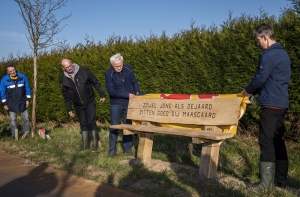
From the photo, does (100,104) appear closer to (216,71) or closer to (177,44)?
(177,44)

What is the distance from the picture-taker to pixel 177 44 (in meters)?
9.32

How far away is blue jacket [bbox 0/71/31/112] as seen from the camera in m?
9.48

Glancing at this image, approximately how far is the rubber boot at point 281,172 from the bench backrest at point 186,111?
798mm

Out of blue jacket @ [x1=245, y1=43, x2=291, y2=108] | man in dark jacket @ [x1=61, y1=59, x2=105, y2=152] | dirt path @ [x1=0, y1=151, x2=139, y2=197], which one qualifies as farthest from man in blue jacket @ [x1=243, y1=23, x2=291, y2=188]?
man in dark jacket @ [x1=61, y1=59, x2=105, y2=152]

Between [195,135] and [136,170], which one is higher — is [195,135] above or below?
above

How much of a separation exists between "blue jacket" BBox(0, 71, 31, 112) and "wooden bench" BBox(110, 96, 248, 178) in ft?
12.9

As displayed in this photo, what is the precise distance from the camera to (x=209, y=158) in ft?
17.5

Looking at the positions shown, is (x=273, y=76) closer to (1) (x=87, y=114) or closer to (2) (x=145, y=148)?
(2) (x=145, y=148)

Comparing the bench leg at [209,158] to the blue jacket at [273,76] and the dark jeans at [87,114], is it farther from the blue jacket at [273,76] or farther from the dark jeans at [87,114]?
the dark jeans at [87,114]

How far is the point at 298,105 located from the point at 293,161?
1169mm

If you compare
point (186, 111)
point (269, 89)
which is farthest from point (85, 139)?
point (269, 89)

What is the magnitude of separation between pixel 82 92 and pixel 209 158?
127 inches

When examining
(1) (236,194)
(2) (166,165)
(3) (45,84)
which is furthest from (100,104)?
(1) (236,194)

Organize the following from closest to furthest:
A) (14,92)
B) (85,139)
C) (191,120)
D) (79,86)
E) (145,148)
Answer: (191,120), (145,148), (79,86), (85,139), (14,92)
